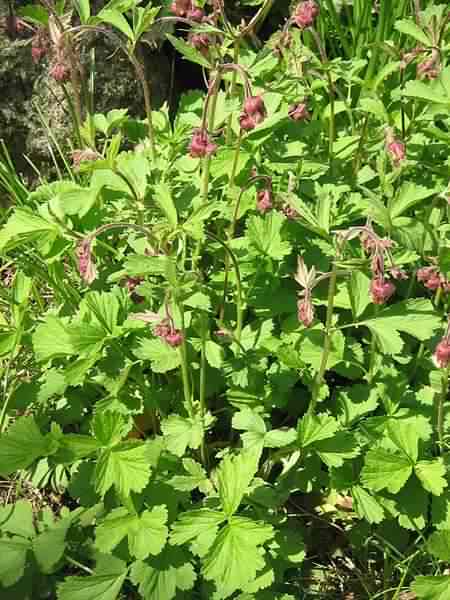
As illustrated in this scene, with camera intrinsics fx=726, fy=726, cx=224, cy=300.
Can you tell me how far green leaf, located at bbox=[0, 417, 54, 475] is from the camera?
1.80m

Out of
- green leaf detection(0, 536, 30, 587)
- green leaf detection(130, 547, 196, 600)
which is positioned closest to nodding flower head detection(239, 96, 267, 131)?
green leaf detection(130, 547, 196, 600)

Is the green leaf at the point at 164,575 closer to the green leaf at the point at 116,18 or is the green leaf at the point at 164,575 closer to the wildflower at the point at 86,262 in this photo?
the wildflower at the point at 86,262

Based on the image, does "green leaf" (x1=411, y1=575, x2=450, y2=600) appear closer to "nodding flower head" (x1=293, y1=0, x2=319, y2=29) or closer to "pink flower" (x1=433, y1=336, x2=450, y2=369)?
"pink flower" (x1=433, y1=336, x2=450, y2=369)

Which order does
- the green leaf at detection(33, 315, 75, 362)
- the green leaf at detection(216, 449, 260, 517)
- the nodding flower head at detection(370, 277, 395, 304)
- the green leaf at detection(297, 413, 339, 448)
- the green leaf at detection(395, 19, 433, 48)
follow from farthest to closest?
the green leaf at detection(395, 19, 433, 48) → the green leaf at detection(33, 315, 75, 362) → the green leaf at detection(297, 413, 339, 448) → the green leaf at detection(216, 449, 260, 517) → the nodding flower head at detection(370, 277, 395, 304)

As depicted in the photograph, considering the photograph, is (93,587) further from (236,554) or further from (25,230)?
(25,230)

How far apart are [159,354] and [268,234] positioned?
45 cm

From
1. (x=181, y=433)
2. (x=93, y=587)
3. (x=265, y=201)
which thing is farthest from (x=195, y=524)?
(x=265, y=201)

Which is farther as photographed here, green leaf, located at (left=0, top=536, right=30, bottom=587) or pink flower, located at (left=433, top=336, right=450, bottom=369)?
green leaf, located at (left=0, top=536, right=30, bottom=587)

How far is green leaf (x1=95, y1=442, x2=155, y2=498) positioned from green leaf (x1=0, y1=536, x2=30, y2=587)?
0.35m

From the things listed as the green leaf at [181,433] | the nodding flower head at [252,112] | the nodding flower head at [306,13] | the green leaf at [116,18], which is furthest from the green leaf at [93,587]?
the nodding flower head at [306,13]

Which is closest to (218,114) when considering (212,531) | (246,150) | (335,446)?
(246,150)

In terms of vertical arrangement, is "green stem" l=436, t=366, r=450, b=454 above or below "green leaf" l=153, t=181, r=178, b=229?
below

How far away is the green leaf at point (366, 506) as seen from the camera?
187 centimetres

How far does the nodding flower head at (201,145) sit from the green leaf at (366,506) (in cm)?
95
